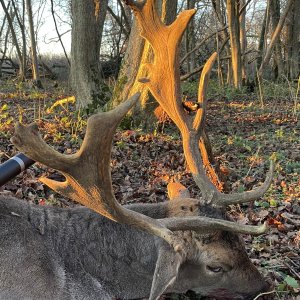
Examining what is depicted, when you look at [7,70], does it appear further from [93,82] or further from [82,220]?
[82,220]

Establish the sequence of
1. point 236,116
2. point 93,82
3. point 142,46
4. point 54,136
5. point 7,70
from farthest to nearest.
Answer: point 7,70 < point 236,116 < point 93,82 < point 142,46 < point 54,136

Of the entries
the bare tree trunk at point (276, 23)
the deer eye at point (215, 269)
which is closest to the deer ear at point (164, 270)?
the deer eye at point (215, 269)

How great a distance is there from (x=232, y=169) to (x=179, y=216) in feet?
12.5

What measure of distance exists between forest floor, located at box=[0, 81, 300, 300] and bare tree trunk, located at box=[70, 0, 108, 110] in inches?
26.0

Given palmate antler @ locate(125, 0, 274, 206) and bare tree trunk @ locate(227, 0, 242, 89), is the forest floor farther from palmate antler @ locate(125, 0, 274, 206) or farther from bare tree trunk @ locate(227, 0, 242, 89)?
bare tree trunk @ locate(227, 0, 242, 89)

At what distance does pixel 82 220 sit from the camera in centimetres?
361

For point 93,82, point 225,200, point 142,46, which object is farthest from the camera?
point 93,82

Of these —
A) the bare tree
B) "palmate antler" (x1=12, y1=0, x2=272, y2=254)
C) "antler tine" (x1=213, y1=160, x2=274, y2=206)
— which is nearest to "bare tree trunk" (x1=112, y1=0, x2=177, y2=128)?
"palmate antler" (x1=12, y1=0, x2=272, y2=254)

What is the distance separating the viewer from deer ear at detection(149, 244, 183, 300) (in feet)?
10.3

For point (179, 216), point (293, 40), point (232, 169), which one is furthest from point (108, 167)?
point (293, 40)

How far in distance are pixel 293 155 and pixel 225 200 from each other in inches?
183

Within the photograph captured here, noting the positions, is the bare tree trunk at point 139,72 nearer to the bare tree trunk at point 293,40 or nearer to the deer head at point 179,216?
the deer head at point 179,216

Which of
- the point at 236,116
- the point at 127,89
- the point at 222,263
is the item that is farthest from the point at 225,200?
the point at 236,116

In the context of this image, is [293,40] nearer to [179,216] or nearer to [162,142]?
[162,142]
